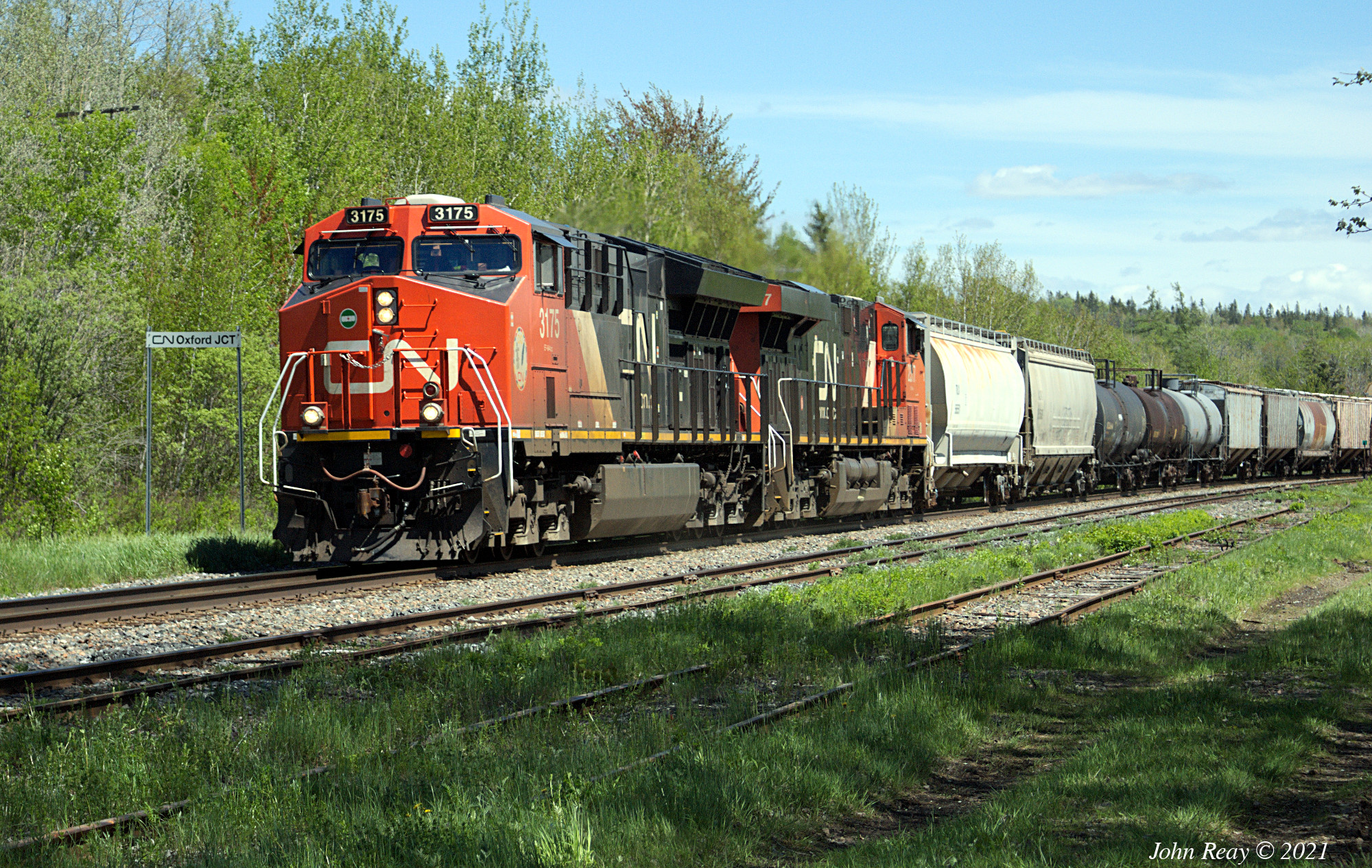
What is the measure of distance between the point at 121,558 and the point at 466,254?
235 inches

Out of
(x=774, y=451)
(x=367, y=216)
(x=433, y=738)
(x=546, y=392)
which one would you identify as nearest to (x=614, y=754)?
(x=433, y=738)

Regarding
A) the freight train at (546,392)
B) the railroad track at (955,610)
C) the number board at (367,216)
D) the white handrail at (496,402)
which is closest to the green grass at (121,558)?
the freight train at (546,392)

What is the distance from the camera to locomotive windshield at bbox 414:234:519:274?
47.9 ft

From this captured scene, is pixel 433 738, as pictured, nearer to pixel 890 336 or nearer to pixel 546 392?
pixel 546 392

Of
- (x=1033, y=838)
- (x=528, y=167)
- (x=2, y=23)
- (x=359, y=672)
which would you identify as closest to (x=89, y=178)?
(x=2, y=23)

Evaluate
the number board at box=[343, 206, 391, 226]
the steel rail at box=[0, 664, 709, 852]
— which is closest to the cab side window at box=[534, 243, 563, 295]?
the number board at box=[343, 206, 391, 226]

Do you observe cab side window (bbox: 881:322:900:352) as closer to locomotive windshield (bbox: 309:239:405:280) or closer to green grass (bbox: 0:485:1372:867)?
locomotive windshield (bbox: 309:239:405:280)

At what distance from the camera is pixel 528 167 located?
38312 mm

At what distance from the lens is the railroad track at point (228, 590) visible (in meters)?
11.3

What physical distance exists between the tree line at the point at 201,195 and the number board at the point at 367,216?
794 centimetres

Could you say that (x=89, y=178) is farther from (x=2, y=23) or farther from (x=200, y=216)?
(x=2, y=23)

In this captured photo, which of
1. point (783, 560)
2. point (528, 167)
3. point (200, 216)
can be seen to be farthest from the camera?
point (528, 167)

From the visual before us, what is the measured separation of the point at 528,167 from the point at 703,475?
2166 centimetres

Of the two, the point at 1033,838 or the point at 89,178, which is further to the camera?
the point at 89,178
